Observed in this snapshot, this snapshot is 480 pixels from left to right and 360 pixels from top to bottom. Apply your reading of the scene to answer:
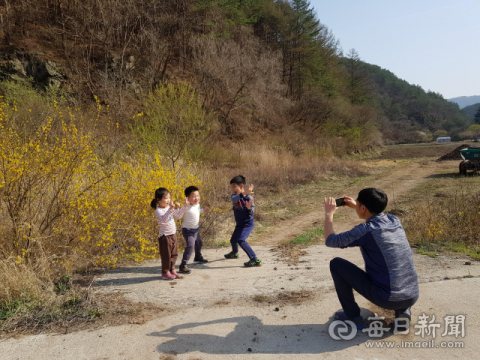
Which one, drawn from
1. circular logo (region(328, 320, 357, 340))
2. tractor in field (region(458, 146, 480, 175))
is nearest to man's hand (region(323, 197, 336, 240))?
circular logo (region(328, 320, 357, 340))

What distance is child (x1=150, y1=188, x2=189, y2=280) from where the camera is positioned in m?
4.38

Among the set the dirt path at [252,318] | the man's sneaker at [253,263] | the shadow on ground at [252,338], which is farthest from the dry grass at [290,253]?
the shadow on ground at [252,338]

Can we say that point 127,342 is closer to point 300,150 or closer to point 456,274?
point 456,274

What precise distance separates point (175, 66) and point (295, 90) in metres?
16.6

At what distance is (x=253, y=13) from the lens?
123 ft

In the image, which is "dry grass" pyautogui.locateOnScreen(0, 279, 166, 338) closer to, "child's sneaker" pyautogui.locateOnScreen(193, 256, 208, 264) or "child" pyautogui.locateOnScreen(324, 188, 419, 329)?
"child's sneaker" pyautogui.locateOnScreen(193, 256, 208, 264)

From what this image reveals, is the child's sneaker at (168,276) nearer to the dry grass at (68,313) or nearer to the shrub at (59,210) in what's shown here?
the shrub at (59,210)

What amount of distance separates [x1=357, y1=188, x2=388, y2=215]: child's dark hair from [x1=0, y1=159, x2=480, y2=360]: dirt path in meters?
1.19

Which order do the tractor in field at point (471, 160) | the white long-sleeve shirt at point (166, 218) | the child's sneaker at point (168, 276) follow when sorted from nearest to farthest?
1. the white long-sleeve shirt at point (166, 218)
2. the child's sneaker at point (168, 276)
3. the tractor in field at point (471, 160)

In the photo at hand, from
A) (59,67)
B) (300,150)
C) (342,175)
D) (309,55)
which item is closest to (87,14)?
(59,67)

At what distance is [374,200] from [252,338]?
174 centimetres

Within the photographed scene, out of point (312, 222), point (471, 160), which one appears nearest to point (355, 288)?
point (312, 222)

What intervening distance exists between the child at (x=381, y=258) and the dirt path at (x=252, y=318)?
46 cm

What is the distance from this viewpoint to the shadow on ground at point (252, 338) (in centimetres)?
293
